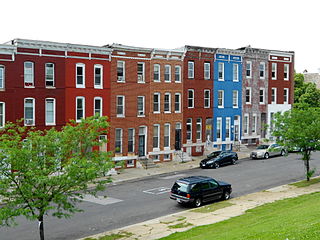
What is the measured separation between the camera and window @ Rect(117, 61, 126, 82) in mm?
39531

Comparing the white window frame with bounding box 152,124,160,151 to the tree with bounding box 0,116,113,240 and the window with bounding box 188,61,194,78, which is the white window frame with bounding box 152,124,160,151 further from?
the tree with bounding box 0,116,113,240

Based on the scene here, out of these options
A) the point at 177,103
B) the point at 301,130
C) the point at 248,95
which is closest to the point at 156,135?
the point at 177,103

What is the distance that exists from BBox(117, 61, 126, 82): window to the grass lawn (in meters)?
20.5

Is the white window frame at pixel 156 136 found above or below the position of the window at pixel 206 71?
below

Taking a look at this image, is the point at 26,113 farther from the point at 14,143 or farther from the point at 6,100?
the point at 14,143

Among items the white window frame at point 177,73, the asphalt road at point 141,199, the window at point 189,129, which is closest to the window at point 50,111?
the asphalt road at point 141,199

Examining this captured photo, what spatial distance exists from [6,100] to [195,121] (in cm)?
2113

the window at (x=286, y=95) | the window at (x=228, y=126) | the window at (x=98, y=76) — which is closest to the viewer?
the window at (x=98, y=76)

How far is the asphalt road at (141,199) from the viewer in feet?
69.9

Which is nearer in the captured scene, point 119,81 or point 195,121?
point 119,81

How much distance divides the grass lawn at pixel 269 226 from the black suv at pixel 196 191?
3.37 meters

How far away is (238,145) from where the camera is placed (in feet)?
162

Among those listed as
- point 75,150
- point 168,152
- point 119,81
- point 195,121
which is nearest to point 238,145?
point 195,121

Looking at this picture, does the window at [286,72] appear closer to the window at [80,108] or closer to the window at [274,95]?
the window at [274,95]
